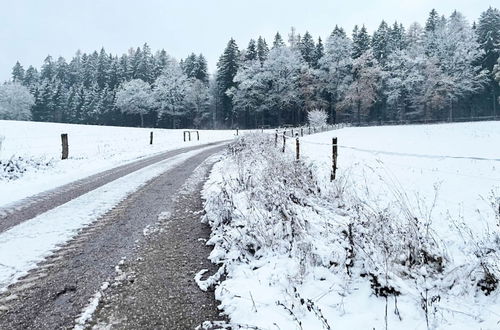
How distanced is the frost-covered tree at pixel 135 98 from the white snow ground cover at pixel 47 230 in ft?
Answer: 219

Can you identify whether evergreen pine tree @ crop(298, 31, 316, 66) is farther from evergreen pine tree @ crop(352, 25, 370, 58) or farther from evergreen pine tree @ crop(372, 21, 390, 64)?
evergreen pine tree @ crop(372, 21, 390, 64)

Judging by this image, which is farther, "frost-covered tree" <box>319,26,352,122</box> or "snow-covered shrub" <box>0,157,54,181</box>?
"frost-covered tree" <box>319,26,352,122</box>

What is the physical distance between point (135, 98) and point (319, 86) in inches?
1563

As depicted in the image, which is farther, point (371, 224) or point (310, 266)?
point (371, 224)

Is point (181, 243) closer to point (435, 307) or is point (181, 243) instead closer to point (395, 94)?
point (435, 307)

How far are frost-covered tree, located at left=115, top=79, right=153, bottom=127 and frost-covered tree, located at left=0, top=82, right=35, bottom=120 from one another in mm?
23772

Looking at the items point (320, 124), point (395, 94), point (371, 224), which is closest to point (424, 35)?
point (395, 94)

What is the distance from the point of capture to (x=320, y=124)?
47.8m

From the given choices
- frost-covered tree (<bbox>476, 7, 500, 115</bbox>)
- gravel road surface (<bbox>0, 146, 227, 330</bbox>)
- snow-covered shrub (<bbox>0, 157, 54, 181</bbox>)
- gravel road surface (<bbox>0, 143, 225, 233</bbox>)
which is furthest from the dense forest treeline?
gravel road surface (<bbox>0, 146, 227, 330</bbox>)

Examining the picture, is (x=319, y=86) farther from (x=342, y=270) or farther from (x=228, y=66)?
(x=342, y=270)

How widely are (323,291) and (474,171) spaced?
1216 centimetres

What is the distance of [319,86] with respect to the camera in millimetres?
57312

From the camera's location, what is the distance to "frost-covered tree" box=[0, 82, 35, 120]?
3086 inches

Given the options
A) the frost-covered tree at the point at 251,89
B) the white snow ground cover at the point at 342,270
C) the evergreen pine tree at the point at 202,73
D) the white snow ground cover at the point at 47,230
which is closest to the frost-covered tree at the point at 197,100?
the evergreen pine tree at the point at 202,73
